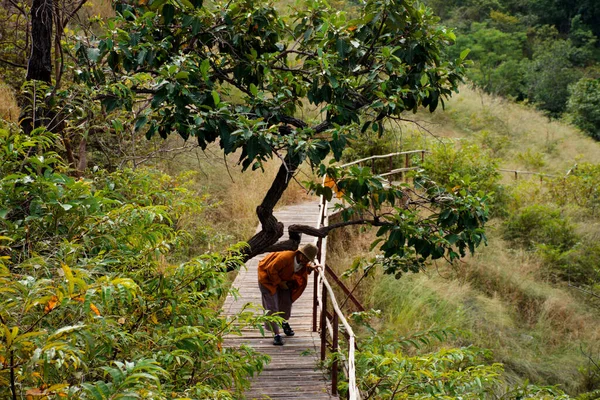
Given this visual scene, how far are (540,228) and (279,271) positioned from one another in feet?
28.4

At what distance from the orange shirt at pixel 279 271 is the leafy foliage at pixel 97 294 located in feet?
8.75

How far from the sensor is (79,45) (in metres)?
4.73

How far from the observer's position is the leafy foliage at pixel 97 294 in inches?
91.0

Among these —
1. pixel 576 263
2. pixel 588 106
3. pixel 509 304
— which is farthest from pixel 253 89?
pixel 588 106

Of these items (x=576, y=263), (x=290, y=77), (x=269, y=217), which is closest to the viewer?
(x=290, y=77)

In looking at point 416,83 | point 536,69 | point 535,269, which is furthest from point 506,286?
point 536,69

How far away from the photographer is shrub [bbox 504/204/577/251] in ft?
43.1

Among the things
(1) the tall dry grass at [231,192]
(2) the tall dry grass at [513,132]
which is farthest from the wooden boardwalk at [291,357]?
(2) the tall dry grass at [513,132]

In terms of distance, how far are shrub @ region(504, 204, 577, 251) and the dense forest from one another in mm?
57

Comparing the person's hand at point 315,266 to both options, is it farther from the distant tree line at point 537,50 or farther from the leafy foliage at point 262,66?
the distant tree line at point 537,50

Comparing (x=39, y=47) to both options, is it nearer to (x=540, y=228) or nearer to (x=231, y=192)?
(x=231, y=192)

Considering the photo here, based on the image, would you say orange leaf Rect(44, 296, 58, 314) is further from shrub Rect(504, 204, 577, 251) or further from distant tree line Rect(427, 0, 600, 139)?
distant tree line Rect(427, 0, 600, 139)

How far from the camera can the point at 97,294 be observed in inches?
96.2

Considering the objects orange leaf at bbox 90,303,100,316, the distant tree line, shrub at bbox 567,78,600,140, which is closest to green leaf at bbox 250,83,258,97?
orange leaf at bbox 90,303,100,316
